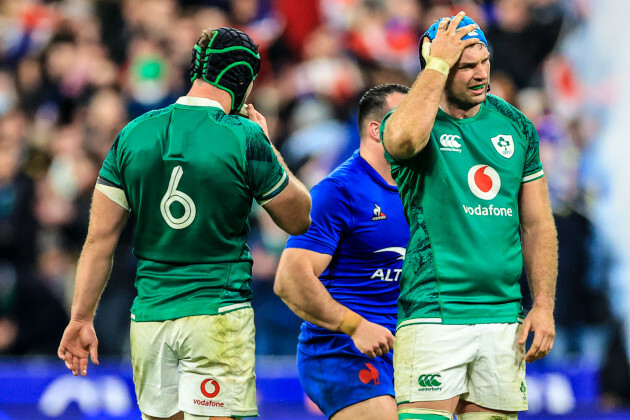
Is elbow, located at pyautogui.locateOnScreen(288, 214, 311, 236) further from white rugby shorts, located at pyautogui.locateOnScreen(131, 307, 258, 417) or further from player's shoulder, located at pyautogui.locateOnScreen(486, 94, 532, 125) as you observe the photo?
player's shoulder, located at pyautogui.locateOnScreen(486, 94, 532, 125)

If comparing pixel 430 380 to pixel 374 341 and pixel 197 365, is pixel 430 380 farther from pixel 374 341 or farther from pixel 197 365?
pixel 197 365

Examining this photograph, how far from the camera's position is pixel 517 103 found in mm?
10531

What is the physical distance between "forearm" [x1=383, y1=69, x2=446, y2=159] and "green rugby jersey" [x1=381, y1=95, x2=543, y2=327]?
6.5 inches

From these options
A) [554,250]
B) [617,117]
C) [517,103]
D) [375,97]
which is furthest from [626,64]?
[554,250]

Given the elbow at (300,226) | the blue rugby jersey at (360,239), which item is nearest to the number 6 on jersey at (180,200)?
the elbow at (300,226)

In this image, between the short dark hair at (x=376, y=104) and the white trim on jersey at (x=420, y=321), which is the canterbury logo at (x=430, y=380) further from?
the short dark hair at (x=376, y=104)

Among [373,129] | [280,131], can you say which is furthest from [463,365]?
[280,131]

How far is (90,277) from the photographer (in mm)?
4703

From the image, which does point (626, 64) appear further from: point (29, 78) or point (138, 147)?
point (138, 147)

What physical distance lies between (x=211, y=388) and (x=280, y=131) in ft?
20.7

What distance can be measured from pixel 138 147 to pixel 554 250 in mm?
1925

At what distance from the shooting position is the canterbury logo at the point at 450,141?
4.47 meters

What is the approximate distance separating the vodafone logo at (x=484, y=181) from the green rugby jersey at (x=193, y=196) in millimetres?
845

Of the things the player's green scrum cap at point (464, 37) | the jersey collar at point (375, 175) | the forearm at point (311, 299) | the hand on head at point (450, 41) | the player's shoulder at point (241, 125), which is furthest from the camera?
the jersey collar at point (375, 175)
